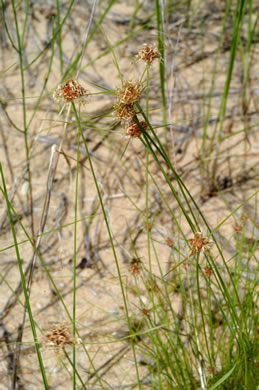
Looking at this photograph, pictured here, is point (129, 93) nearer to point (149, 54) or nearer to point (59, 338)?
point (149, 54)

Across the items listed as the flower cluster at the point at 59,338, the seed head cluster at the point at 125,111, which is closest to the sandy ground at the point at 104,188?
the flower cluster at the point at 59,338

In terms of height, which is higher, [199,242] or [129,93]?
[129,93]

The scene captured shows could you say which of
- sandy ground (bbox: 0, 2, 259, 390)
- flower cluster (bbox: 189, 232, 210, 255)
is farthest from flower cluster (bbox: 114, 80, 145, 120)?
sandy ground (bbox: 0, 2, 259, 390)

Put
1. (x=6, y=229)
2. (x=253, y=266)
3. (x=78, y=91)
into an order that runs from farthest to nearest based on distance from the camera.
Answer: (x=6, y=229) < (x=253, y=266) < (x=78, y=91)

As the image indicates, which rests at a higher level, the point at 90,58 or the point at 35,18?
the point at 35,18

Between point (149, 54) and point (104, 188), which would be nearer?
point (149, 54)

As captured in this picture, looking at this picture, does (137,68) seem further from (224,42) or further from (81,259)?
(81,259)

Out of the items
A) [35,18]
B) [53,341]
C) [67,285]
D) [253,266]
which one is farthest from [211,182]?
[35,18]

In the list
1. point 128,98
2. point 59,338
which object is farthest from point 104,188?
point 128,98

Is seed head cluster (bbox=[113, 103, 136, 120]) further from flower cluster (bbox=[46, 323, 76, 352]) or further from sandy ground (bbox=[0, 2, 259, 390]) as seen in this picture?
sandy ground (bbox=[0, 2, 259, 390])

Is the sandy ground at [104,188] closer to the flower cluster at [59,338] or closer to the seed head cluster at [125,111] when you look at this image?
the flower cluster at [59,338]

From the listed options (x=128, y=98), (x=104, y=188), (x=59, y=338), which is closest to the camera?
(x=128, y=98)
